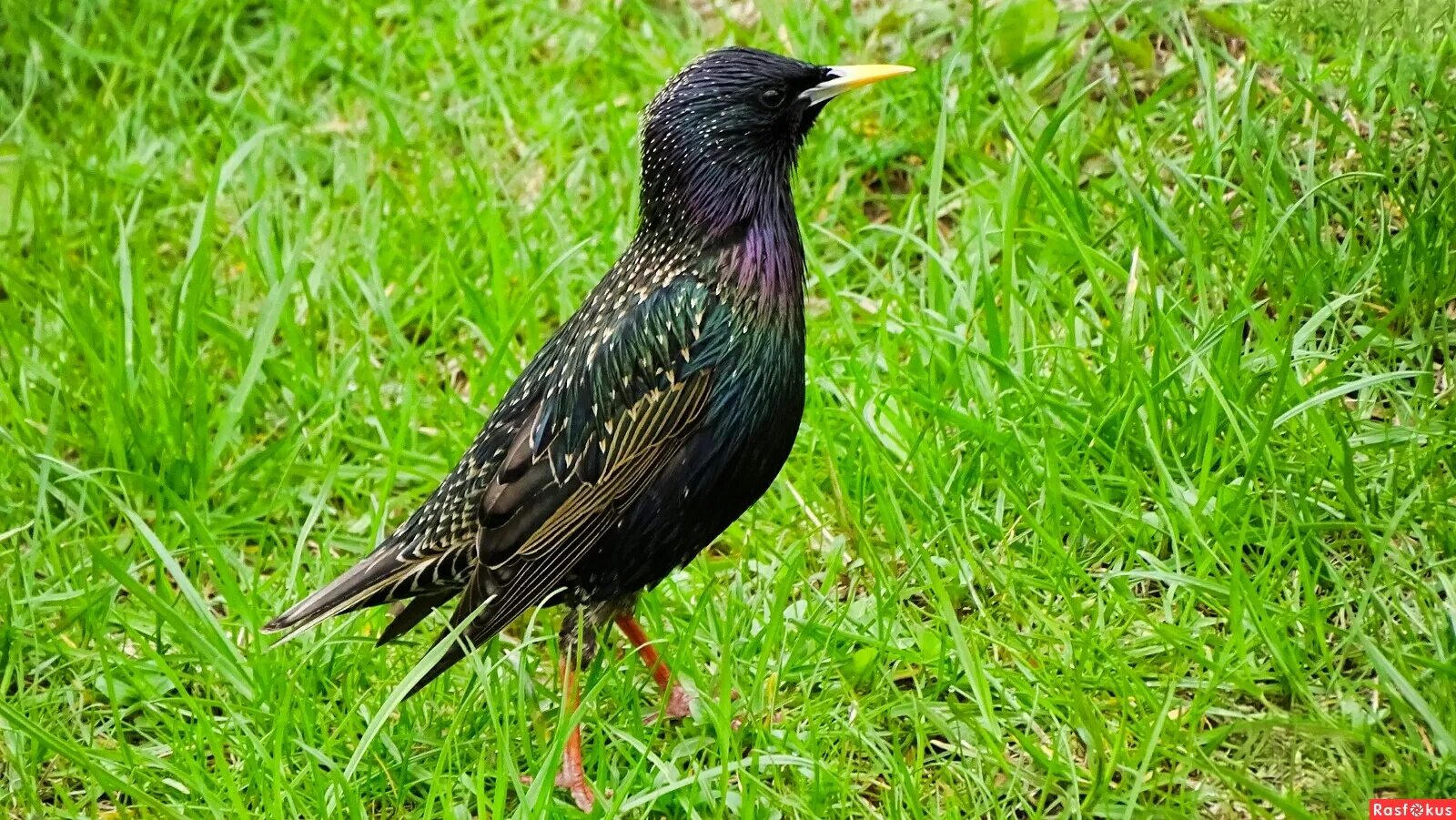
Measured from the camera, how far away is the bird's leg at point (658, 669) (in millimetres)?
3389

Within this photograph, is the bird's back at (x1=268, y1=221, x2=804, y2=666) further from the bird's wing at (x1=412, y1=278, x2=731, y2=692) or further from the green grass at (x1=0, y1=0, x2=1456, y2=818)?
the green grass at (x1=0, y1=0, x2=1456, y2=818)

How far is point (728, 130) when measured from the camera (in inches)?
128

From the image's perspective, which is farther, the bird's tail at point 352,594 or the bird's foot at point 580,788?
the bird's tail at point 352,594

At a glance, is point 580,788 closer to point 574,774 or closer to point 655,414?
point 574,774

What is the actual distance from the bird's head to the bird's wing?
19cm

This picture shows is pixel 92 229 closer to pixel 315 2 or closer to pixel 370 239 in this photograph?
pixel 370 239

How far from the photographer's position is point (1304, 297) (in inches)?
144

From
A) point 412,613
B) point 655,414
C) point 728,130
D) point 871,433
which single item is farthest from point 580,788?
point 728,130

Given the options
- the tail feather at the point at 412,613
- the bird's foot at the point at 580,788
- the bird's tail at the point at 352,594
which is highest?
the bird's tail at the point at 352,594

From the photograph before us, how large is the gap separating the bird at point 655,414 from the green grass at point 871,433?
0.17 meters

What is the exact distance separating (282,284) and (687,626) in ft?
5.39

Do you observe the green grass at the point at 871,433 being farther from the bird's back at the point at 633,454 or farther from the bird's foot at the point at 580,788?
the bird's back at the point at 633,454

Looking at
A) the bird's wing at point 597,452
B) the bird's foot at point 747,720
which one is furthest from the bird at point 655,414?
the bird's foot at point 747,720

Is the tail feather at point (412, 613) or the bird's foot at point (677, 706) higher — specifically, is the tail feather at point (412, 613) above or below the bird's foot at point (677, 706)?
above
